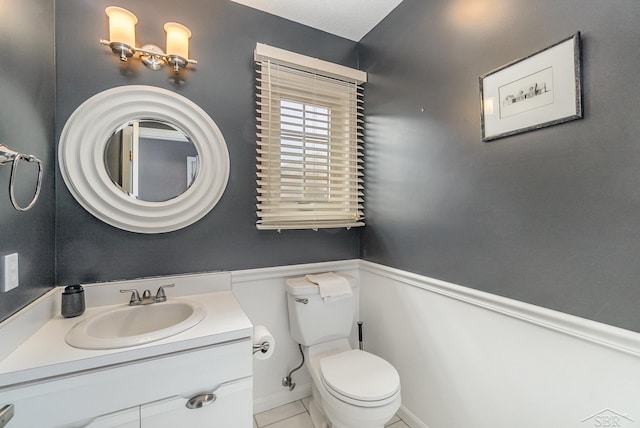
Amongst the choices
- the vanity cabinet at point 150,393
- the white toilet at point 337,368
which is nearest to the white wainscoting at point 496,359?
the white toilet at point 337,368

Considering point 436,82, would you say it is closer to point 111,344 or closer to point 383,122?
point 383,122

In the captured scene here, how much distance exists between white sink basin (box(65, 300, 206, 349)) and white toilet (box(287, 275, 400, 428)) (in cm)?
61

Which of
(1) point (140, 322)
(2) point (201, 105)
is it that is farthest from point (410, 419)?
(2) point (201, 105)

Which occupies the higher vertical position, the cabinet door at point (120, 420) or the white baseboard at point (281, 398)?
the cabinet door at point (120, 420)

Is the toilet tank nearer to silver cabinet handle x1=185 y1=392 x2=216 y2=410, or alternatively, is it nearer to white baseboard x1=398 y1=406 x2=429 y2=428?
white baseboard x1=398 y1=406 x2=429 y2=428

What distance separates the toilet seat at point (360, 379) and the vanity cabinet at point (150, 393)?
425mm

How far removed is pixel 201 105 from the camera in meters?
1.57

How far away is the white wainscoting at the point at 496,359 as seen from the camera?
0.87 m

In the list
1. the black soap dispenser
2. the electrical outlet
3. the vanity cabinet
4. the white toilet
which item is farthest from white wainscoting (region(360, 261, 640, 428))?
the electrical outlet

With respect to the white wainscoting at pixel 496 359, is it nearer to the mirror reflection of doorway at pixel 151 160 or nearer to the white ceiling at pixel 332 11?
the mirror reflection of doorway at pixel 151 160

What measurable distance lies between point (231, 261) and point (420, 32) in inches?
68.7

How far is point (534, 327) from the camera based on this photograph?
3.45ft

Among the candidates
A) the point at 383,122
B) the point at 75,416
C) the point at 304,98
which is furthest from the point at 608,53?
the point at 75,416

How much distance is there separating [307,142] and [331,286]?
953mm
